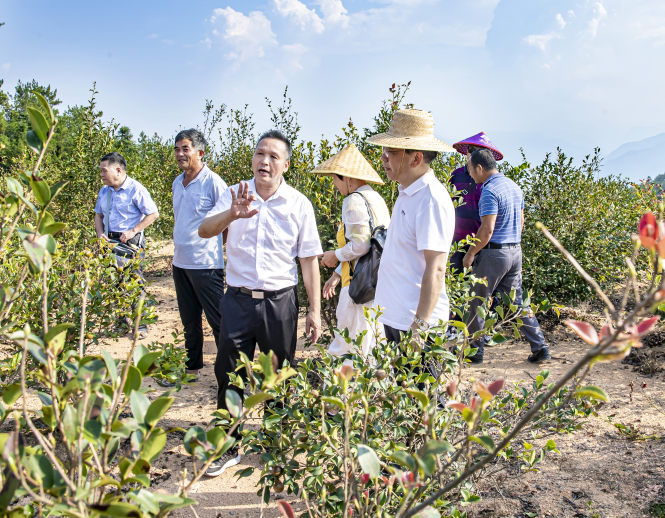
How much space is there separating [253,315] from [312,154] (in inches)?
89.7

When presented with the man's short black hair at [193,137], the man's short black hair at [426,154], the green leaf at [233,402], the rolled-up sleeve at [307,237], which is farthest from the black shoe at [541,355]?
the green leaf at [233,402]

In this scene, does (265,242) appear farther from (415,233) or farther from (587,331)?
(587,331)

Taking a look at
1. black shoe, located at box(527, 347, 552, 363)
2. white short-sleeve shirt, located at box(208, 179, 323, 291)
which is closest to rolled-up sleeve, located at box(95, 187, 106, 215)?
white short-sleeve shirt, located at box(208, 179, 323, 291)

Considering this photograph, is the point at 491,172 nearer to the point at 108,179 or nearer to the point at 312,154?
the point at 312,154

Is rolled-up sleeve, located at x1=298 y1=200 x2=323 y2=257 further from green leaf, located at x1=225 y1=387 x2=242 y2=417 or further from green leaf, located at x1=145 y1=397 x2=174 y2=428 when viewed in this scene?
green leaf, located at x1=145 y1=397 x2=174 y2=428

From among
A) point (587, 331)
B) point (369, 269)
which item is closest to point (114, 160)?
point (369, 269)

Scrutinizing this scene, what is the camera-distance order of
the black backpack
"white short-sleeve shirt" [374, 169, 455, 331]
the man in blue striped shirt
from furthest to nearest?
1. the man in blue striped shirt
2. the black backpack
3. "white short-sleeve shirt" [374, 169, 455, 331]

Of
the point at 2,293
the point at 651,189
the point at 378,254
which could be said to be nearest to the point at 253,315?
the point at 378,254

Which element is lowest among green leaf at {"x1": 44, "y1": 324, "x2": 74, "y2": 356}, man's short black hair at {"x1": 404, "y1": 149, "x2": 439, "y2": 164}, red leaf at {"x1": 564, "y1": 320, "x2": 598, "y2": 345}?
green leaf at {"x1": 44, "y1": 324, "x2": 74, "y2": 356}

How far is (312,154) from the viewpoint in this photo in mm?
4508

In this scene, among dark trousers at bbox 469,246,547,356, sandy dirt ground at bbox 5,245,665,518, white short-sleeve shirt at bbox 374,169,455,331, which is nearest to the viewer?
white short-sleeve shirt at bbox 374,169,455,331

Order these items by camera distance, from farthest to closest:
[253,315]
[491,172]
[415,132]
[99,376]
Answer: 1. [491,172]
2. [253,315]
3. [415,132]
4. [99,376]

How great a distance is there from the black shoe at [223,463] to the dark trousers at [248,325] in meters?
0.33

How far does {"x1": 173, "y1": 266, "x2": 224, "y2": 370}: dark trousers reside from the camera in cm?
379
